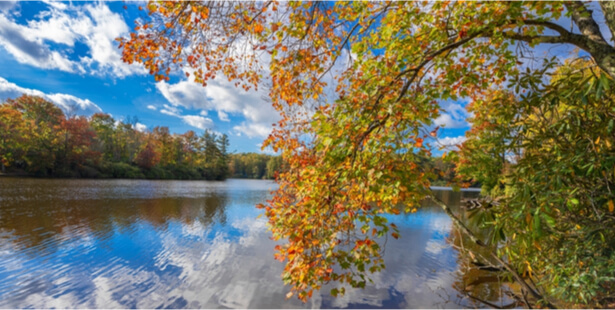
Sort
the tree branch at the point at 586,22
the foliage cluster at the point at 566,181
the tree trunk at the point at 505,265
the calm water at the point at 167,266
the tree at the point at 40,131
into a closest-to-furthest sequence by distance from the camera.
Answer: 1. the foliage cluster at the point at 566,181
2. the tree branch at the point at 586,22
3. the tree trunk at the point at 505,265
4. the calm water at the point at 167,266
5. the tree at the point at 40,131

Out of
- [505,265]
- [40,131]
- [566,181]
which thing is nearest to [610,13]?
[566,181]

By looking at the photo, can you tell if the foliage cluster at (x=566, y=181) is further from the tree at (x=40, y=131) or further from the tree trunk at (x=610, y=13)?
the tree at (x=40, y=131)

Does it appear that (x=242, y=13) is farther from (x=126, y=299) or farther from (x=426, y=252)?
(x=426, y=252)

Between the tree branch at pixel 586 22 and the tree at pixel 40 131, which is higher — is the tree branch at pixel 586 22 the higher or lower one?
the lower one

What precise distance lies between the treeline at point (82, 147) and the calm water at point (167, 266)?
26173mm

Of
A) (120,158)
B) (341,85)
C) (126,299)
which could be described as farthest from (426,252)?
(120,158)

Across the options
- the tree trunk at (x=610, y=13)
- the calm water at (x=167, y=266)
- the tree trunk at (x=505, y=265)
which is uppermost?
the tree trunk at (x=610, y=13)

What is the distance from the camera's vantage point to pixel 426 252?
33.7 ft

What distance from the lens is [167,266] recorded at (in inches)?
297

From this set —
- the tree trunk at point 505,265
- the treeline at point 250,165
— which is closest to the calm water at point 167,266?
the tree trunk at point 505,265

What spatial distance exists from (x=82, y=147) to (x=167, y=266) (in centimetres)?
4107

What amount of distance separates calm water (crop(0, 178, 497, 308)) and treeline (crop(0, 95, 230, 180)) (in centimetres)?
2617

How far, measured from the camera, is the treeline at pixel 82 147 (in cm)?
3127

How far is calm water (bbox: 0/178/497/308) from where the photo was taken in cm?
584
